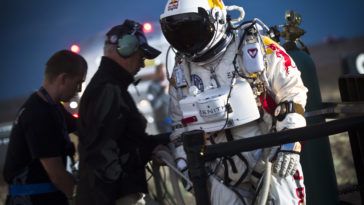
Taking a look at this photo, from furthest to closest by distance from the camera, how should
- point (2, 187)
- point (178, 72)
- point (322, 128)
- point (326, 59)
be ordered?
point (326, 59)
point (2, 187)
point (178, 72)
point (322, 128)

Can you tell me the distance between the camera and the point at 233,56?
2.58 metres

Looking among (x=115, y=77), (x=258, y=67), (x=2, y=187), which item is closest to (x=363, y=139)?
(x=258, y=67)

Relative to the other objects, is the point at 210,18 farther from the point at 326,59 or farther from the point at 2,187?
the point at 326,59

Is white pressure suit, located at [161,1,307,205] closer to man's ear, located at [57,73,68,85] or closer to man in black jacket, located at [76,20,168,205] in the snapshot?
man in black jacket, located at [76,20,168,205]

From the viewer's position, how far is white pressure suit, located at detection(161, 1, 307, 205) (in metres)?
2.42

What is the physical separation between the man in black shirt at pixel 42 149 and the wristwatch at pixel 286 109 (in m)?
1.06

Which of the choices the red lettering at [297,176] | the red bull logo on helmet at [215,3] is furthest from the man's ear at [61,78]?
the red lettering at [297,176]

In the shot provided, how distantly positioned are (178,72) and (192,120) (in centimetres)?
35

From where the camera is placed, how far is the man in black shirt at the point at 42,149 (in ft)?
7.22

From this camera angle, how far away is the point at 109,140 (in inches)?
82.9

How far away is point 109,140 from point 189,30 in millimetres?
796

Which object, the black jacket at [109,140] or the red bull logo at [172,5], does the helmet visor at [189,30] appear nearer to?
the red bull logo at [172,5]

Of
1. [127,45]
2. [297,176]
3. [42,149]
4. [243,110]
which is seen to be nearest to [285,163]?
[297,176]

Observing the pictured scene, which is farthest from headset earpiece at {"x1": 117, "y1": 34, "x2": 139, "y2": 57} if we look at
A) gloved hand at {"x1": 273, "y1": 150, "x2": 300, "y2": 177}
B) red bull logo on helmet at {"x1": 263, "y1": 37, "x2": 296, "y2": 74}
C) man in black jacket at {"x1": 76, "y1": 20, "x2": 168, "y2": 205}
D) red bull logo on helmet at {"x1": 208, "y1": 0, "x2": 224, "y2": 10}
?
gloved hand at {"x1": 273, "y1": 150, "x2": 300, "y2": 177}
